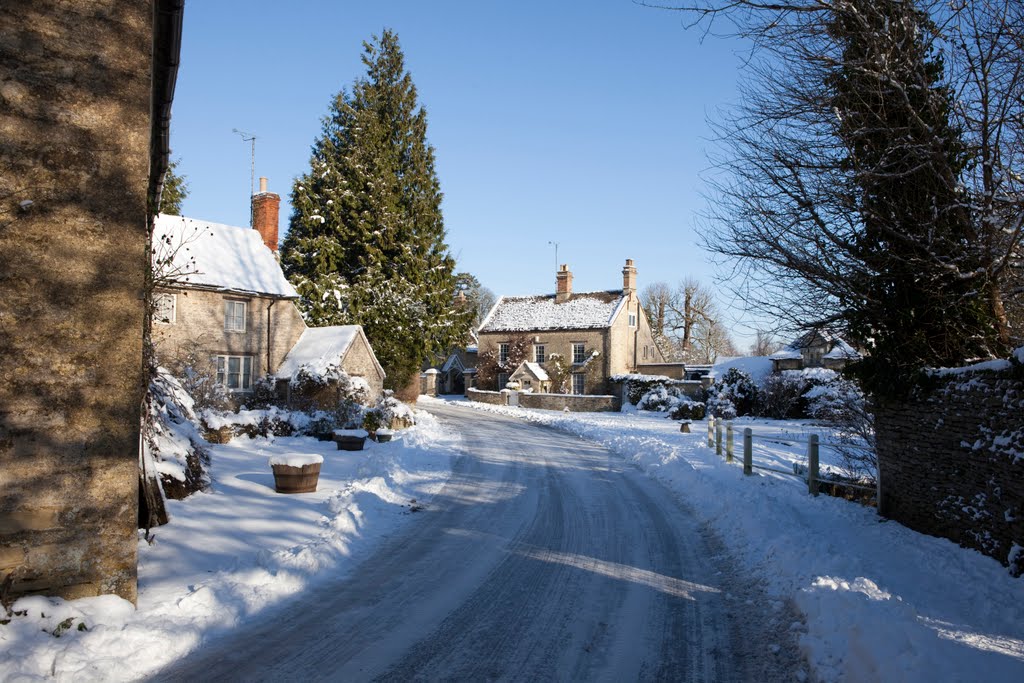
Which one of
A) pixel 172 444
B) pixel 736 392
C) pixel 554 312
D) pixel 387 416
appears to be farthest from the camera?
pixel 554 312

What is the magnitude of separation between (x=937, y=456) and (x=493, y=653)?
23.7ft

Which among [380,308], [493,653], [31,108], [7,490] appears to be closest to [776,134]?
[493,653]

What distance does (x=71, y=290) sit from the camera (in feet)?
20.5

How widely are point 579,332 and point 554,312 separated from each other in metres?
3.58

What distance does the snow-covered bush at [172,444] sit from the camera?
32.1 ft

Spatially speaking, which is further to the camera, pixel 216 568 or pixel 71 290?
pixel 216 568

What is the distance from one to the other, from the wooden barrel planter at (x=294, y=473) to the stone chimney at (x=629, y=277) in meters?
42.3

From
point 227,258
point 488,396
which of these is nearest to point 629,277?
point 488,396

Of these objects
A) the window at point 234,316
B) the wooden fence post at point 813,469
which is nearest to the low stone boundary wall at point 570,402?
the window at point 234,316

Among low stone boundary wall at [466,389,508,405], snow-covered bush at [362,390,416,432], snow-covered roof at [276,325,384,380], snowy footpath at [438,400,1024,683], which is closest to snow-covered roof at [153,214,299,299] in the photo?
snow-covered roof at [276,325,384,380]

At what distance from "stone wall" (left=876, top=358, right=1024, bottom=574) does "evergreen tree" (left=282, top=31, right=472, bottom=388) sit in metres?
27.7

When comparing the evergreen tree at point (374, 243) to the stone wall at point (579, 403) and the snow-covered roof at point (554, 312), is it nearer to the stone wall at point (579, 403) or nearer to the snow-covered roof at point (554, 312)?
the stone wall at point (579, 403)

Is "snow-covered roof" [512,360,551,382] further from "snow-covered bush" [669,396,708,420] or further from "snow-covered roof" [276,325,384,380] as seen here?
"snow-covered roof" [276,325,384,380]

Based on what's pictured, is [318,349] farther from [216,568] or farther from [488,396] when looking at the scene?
[488,396]
